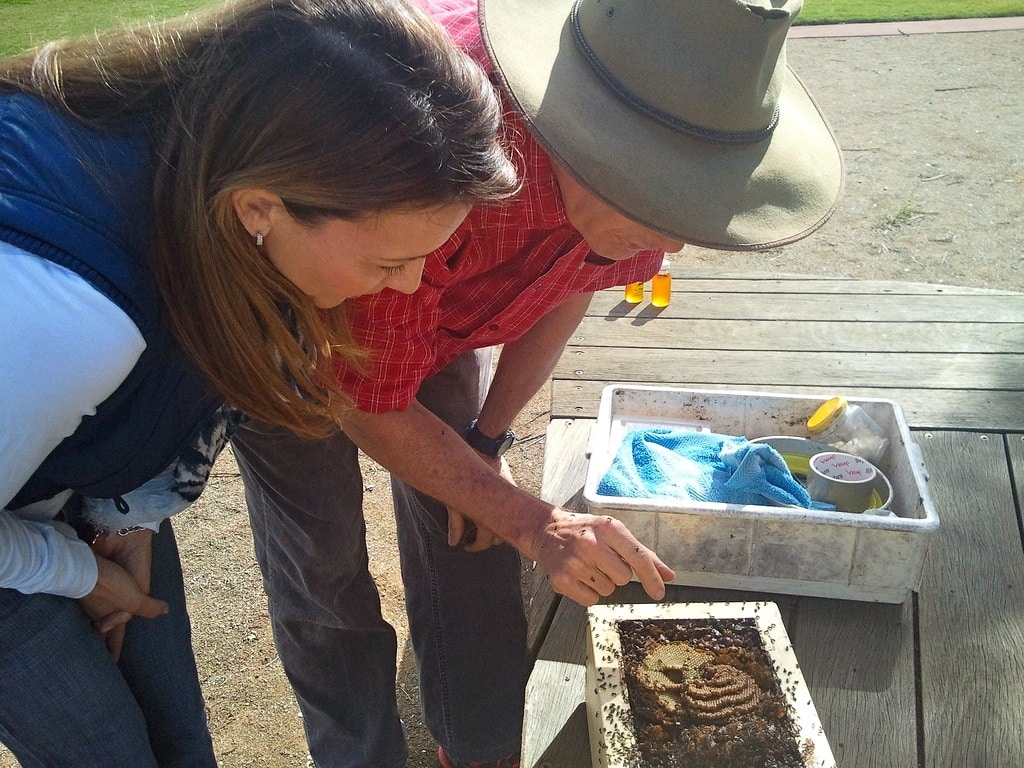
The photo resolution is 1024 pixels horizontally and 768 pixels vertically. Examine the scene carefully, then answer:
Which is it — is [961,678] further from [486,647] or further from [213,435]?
[213,435]

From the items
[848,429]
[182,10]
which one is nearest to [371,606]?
[848,429]

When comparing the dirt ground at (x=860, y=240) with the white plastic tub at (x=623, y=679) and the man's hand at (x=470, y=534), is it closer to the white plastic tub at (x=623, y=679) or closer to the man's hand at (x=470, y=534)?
the man's hand at (x=470, y=534)

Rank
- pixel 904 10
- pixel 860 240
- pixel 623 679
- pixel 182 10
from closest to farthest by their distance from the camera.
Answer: pixel 623 679, pixel 860 240, pixel 182 10, pixel 904 10

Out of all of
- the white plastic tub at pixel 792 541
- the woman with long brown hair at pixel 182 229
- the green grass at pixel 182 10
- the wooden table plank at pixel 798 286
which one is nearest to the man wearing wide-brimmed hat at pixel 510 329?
the white plastic tub at pixel 792 541

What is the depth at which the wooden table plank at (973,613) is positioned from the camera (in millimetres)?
1227

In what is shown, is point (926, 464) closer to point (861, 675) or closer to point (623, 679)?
point (861, 675)

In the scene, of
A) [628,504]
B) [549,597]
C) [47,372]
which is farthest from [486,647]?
[47,372]

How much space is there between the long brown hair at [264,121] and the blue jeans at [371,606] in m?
0.58

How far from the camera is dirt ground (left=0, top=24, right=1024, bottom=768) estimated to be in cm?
242

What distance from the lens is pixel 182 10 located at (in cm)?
793

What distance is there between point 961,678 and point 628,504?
54cm

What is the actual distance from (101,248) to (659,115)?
0.74m

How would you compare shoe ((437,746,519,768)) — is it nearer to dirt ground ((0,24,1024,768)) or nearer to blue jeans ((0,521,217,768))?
dirt ground ((0,24,1024,768))

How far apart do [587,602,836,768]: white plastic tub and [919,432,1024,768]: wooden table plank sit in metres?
0.21
